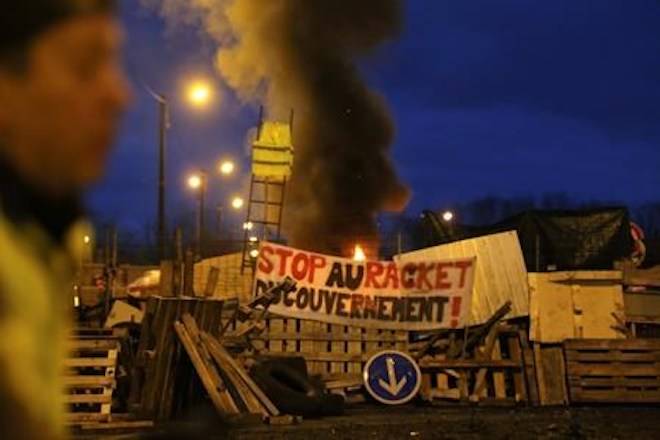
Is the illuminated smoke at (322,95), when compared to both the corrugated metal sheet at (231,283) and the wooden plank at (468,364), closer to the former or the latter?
the corrugated metal sheet at (231,283)

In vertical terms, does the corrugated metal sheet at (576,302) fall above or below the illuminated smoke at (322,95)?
below

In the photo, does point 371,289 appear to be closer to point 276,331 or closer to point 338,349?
point 338,349

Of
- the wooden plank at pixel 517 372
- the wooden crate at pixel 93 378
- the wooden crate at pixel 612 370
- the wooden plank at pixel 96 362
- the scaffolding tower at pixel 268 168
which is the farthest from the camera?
the scaffolding tower at pixel 268 168

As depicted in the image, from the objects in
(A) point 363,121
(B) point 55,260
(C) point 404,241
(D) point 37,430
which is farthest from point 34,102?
(A) point 363,121

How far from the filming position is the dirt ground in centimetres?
1327

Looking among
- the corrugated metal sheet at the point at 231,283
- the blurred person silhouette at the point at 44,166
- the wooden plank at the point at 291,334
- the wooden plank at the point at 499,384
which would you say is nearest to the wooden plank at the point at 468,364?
the wooden plank at the point at 499,384

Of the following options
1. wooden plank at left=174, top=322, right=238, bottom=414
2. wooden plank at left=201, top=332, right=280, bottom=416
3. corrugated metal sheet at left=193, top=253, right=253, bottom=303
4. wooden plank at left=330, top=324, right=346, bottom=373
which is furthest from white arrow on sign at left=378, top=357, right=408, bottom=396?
corrugated metal sheet at left=193, top=253, right=253, bottom=303

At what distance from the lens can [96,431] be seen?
13281 millimetres

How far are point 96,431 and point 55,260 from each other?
12.6 metres

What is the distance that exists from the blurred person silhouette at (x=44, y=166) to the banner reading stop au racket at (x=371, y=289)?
1789 centimetres

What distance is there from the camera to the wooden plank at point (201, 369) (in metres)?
13.7

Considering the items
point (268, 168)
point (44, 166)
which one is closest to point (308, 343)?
point (268, 168)

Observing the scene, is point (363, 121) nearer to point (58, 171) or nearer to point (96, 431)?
point (96, 431)

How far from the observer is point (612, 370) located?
18.4m
